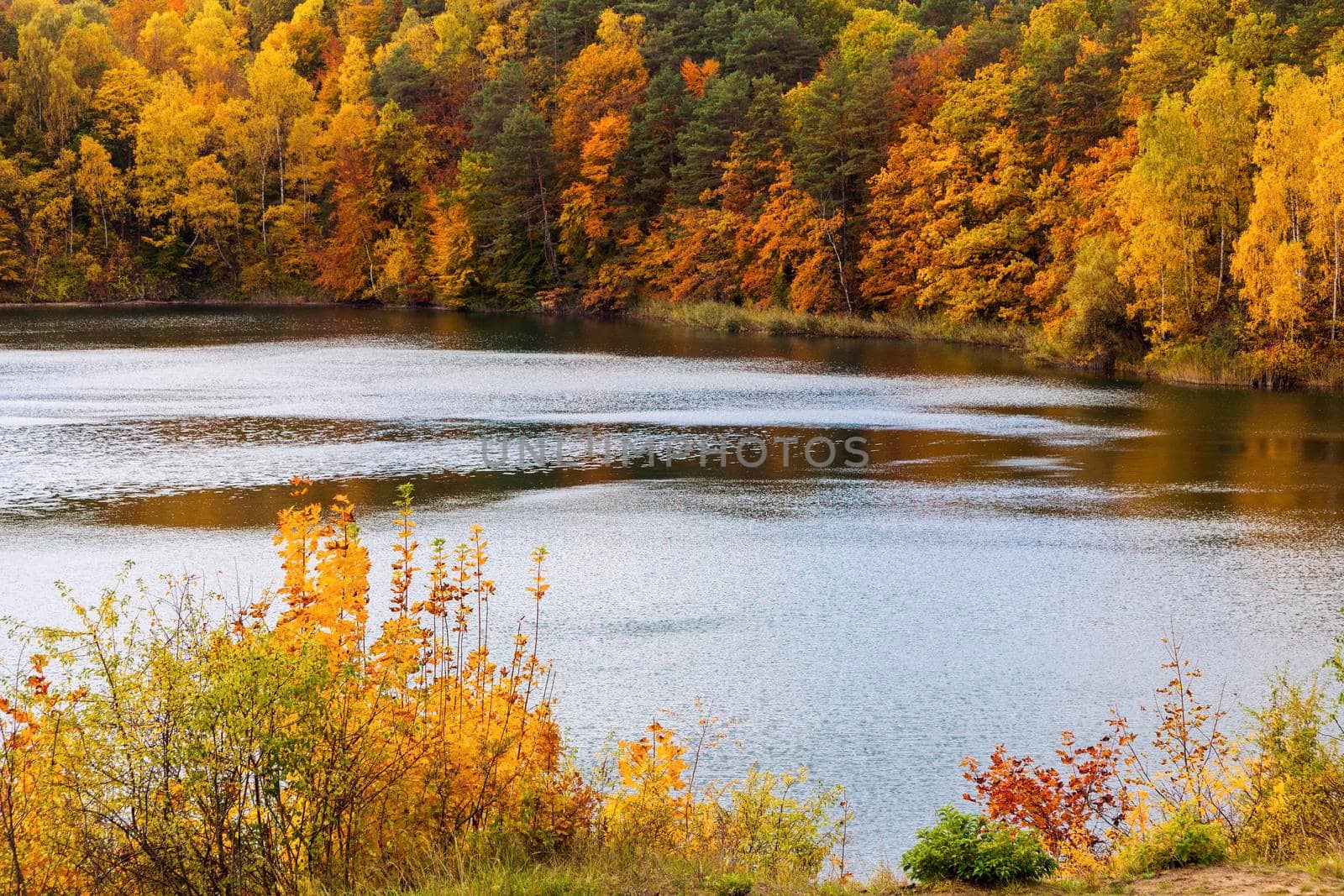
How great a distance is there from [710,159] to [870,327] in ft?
45.5

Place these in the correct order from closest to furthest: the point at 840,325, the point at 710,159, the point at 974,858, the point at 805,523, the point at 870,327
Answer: the point at 974,858 < the point at 805,523 < the point at 870,327 < the point at 840,325 < the point at 710,159

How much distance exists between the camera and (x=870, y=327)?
58188mm

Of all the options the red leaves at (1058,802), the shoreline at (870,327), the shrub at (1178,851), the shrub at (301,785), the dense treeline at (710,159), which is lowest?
the red leaves at (1058,802)

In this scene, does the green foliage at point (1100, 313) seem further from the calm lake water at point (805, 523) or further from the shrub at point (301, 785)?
the shrub at point (301, 785)

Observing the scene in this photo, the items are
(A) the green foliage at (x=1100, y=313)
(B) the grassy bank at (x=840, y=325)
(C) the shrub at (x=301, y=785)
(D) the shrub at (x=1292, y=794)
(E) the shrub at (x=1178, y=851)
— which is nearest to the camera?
(C) the shrub at (x=301, y=785)

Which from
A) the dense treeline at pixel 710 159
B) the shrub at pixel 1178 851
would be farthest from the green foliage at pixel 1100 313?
the shrub at pixel 1178 851

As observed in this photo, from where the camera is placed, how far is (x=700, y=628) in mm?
14898

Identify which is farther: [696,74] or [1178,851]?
[696,74]

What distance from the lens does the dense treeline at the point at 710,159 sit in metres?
41.3

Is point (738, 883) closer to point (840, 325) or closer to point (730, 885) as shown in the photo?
point (730, 885)

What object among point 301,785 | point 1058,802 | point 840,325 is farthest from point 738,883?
point 840,325

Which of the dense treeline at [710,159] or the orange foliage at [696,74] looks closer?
the dense treeline at [710,159]

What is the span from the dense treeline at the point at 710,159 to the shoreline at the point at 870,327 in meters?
0.62

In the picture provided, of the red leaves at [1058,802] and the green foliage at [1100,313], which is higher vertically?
the green foliage at [1100,313]
